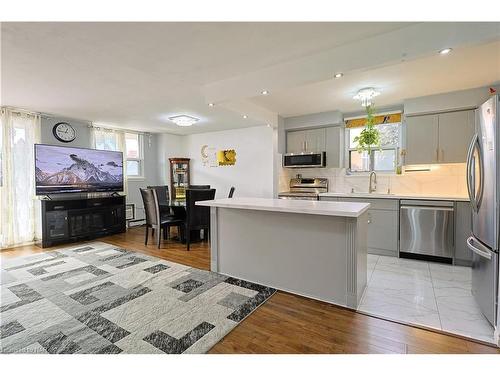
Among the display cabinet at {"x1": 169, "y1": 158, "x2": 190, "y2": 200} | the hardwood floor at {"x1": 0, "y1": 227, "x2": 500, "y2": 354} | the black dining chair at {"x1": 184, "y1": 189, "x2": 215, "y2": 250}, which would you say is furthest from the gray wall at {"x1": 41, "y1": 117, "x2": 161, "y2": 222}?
the hardwood floor at {"x1": 0, "y1": 227, "x2": 500, "y2": 354}

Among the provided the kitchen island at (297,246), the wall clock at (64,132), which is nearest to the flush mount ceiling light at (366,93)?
the kitchen island at (297,246)

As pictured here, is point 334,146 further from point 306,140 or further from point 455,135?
point 455,135

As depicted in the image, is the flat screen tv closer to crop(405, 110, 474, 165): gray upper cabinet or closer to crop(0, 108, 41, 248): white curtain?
crop(0, 108, 41, 248): white curtain

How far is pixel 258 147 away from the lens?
18.9 ft

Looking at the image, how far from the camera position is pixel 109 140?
5.78m

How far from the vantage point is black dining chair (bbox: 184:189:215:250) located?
4.10 meters

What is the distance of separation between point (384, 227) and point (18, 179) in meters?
6.18

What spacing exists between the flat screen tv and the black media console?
31 cm

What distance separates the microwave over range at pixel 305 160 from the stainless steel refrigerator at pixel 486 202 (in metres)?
2.38

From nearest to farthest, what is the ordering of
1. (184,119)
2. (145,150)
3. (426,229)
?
(426,229)
(184,119)
(145,150)

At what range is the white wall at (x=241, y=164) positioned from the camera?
566 cm

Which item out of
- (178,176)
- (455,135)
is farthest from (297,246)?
(178,176)

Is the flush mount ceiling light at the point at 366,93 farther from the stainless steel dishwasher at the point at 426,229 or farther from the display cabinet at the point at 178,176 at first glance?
the display cabinet at the point at 178,176

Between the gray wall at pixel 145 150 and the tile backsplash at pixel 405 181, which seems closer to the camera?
the tile backsplash at pixel 405 181
